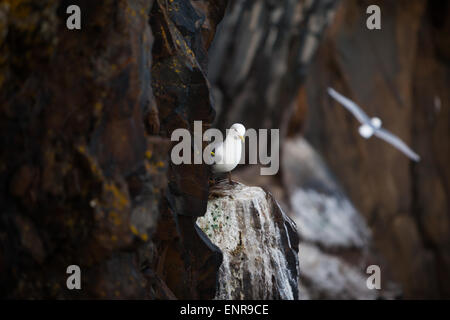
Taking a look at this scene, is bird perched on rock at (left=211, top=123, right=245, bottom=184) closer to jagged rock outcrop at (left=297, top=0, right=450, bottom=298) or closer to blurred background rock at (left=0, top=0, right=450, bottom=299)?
blurred background rock at (left=0, top=0, right=450, bottom=299)

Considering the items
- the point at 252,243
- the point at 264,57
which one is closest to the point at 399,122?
the point at 264,57

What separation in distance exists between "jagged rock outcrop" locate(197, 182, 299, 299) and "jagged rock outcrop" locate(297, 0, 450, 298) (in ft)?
33.7

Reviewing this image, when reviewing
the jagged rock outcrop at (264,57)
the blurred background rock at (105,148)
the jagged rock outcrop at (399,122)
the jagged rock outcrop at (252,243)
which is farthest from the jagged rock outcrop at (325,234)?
the blurred background rock at (105,148)

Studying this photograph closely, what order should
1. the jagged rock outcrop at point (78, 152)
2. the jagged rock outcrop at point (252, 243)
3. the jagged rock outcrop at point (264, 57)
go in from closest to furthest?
1. the jagged rock outcrop at point (78, 152)
2. the jagged rock outcrop at point (252, 243)
3. the jagged rock outcrop at point (264, 57)

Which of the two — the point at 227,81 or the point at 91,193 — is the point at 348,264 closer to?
the point at 227,81

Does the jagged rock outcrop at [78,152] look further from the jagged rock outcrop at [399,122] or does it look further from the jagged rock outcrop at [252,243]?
the jagged rock outcrop at [399,122]

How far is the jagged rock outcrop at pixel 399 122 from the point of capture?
46.7 feet

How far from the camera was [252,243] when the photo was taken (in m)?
3.93

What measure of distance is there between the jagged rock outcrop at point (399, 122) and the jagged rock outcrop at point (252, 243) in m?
10.3

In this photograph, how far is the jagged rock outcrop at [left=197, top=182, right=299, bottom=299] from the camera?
379cm

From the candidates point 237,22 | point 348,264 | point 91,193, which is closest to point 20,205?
point 91,193

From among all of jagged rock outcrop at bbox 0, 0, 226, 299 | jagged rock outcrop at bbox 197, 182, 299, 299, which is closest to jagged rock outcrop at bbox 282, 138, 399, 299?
jagged rock outcrop at bbox 197, 182, 299, 299

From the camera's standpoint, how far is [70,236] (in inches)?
111

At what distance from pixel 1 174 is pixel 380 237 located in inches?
539
